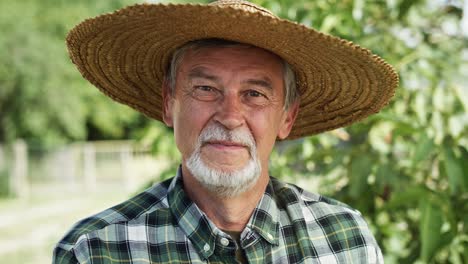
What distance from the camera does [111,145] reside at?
20.1 meters

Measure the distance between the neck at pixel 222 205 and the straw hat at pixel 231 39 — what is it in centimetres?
36

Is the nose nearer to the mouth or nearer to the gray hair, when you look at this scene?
the mouth

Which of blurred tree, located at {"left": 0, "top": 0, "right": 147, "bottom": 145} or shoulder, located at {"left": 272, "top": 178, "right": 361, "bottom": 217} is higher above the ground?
blurred tree, located at {"left": 0, "top": 0, "right": 147, "bottom": 145}

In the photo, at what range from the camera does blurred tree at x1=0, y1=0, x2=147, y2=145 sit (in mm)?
18344

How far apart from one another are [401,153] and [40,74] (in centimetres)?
1725

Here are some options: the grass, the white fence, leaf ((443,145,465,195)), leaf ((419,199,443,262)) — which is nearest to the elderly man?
leaf ((419,199,443,262))

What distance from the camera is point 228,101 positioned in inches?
67.8

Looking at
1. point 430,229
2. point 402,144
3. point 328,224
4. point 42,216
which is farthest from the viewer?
point 42,216

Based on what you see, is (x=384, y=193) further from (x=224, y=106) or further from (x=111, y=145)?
(x=111, y=145)

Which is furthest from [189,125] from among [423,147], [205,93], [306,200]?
[423,147]

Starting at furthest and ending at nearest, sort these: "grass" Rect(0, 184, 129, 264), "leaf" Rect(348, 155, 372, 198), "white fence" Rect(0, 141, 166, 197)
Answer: "white fence" Rect(0, 141, 166, 197)
"grass" Rect(0, 184, 129, 264)
"leaf" Rect(348, 155, 372, 198)

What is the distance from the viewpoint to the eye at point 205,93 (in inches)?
68.9

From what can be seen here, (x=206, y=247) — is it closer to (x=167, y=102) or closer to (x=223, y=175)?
(x=223, y=175)

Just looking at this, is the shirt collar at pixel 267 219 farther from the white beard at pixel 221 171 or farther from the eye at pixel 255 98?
the eye at pixel 255 98
